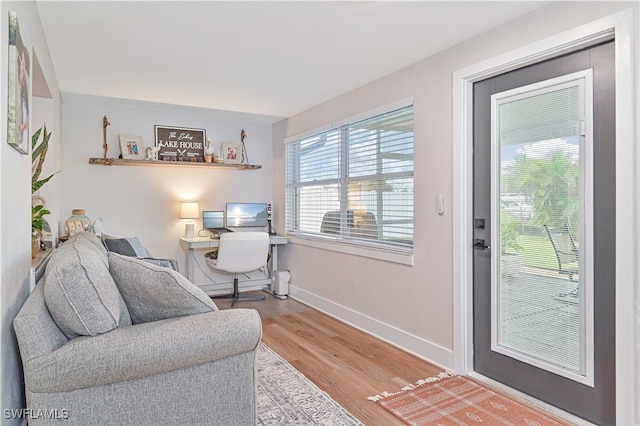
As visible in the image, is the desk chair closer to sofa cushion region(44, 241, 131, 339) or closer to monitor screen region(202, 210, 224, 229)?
monitor screen region(202, 210, 224, 229)

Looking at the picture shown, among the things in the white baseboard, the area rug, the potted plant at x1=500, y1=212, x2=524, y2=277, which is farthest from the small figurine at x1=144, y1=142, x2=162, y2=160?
the potted plant at x1=500, y1=212, x2=524, y2=277

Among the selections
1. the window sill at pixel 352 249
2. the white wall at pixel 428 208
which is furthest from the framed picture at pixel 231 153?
the white wall at pixel 428 208

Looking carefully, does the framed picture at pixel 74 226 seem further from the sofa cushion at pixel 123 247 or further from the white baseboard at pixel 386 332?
the white baseboard at pixel 386 332

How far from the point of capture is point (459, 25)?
8.06 ft

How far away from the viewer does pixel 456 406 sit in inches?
90.0

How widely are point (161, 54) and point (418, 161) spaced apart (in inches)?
80.1

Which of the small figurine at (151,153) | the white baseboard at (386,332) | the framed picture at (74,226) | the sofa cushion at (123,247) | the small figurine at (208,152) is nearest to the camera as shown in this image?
the white baseboard at (386,332)

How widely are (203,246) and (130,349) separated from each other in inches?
124

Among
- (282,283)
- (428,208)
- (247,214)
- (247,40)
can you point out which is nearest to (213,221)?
(247,214)

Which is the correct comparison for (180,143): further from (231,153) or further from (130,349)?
(130,349)

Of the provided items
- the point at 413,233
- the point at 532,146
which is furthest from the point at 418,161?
the point at 532,146

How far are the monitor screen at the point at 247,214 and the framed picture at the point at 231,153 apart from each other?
0.55 metres

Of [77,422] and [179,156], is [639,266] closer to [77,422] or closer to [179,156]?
[77,422]

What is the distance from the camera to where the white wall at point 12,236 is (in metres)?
1.37
